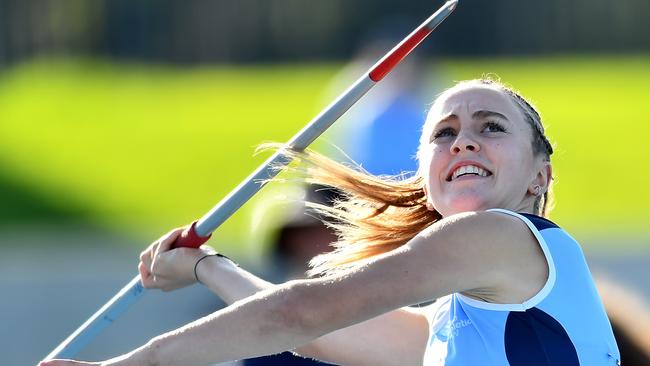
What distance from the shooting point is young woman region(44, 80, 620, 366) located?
2.96 metres

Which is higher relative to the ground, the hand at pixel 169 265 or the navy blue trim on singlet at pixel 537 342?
the hand at pixel 169 265

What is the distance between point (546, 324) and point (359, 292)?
434 millimetres

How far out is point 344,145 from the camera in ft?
27.8

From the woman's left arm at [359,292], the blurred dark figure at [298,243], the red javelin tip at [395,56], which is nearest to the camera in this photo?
the woman's left arm at [359,292]

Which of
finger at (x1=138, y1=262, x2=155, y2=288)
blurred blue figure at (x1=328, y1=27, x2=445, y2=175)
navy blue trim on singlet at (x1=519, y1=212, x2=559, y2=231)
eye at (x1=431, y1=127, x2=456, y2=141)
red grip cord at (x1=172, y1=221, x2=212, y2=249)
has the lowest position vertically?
finger at (x1=138, y1=262, x2=155, y2=288)

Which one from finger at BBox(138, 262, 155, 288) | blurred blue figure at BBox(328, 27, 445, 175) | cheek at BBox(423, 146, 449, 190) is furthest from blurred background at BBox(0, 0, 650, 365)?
cheek at BBox(423, 146, 449, 190)

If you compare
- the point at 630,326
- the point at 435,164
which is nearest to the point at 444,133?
the point at 435,164

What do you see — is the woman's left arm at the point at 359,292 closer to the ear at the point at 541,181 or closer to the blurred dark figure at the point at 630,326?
the ear at the point at 541,181

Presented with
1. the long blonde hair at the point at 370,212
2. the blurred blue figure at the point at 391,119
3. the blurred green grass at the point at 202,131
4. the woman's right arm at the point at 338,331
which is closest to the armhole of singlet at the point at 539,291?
the long blonde hair at the point at 370,212

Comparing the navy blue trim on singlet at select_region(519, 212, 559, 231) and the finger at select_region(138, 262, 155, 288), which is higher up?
the navy blue trim on singlet at select_region(519, 212, 559, 231)

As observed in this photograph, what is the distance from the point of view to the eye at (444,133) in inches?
135

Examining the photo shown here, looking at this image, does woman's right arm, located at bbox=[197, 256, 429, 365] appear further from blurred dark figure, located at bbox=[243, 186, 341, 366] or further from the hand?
blurred dark figure, located at bbox=[243, 186, 341, 366]

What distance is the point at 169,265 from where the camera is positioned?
3.86 m

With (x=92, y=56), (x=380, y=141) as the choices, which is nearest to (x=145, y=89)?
(x=92, y=56)
